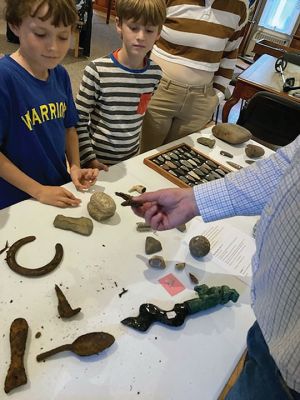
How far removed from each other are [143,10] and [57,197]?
0.74 m

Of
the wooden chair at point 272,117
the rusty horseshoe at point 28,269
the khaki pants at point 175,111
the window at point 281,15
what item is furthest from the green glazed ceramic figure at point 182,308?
the window at point 281,15

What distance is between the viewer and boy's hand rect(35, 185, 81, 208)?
1.06 metres

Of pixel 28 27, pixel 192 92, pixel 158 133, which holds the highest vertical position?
pixel 28 27

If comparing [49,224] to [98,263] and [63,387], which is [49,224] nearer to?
[98,263]

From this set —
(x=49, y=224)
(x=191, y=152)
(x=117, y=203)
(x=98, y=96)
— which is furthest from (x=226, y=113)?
(x=49, y=224)

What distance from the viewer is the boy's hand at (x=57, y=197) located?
1.06 m

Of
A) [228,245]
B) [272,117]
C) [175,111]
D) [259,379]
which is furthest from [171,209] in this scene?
[272,117]

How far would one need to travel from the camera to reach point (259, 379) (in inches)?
25.2

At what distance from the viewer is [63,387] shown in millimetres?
661

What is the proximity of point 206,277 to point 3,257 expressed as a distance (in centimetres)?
57

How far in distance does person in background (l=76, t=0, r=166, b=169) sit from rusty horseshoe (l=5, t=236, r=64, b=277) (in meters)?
0.54

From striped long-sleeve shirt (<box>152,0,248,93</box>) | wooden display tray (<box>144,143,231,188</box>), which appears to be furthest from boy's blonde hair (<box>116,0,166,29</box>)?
wooden display tray (<box>144,143,231,188</box>)

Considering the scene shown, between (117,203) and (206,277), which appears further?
(117,203)

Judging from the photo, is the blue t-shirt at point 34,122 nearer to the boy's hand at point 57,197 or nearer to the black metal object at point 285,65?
the boy's hand at point 57,197
